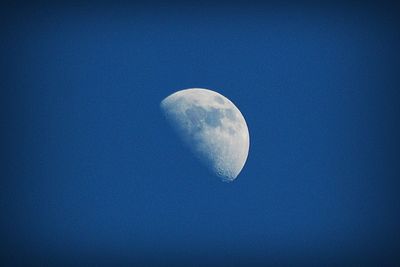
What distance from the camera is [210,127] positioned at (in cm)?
852

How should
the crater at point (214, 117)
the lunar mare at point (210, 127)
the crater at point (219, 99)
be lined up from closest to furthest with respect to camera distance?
the lunar mare at point (210, 127)
the crater at point (214, 117)
the crater at point (219, 99)

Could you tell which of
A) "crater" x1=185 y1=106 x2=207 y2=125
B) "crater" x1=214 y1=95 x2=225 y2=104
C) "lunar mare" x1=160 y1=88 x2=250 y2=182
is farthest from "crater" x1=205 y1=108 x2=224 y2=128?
"crater" x1=214 y1=95 x2=225 y2=104

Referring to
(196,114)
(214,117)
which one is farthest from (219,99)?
(196,114)

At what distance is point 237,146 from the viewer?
9.32 meters

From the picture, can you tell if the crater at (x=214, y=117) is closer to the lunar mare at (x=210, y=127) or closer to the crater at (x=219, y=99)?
the lunar mare at (x=210, y=127)

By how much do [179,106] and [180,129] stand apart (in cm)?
53

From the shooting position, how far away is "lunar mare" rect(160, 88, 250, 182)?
8.45m

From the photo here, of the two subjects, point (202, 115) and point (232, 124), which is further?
point (232, 124)

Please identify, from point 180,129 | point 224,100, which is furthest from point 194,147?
point 224,100

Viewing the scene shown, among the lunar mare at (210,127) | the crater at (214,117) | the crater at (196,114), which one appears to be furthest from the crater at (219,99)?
the crater at (196,114)

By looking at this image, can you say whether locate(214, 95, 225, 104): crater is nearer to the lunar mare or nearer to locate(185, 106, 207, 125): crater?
the lunar mare

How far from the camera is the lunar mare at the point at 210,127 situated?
8.45 meters

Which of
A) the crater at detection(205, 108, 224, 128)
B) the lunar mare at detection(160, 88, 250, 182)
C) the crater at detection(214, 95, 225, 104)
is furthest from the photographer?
the crater at detection(214, 95, 225, 104)

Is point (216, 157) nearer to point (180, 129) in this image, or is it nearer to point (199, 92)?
point (180, 129)
